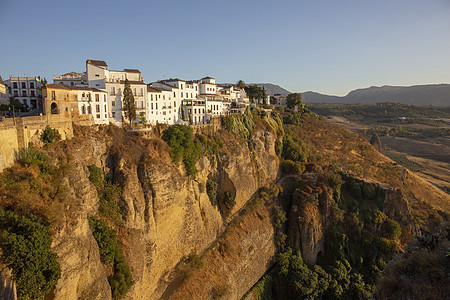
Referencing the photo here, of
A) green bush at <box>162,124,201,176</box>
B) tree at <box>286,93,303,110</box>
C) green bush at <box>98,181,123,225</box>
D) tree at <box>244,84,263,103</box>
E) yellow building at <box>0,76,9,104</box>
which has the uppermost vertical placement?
tree at <box>244,84,263,103</box>

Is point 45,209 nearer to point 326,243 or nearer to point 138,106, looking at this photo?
point 138,106

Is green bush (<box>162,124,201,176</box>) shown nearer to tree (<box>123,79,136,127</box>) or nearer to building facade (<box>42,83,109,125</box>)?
tree (<box>123,79,136,127</box>)

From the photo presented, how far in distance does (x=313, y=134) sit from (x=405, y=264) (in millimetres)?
41104

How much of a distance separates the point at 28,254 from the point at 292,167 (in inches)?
1281

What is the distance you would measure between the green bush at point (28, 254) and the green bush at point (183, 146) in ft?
43.1

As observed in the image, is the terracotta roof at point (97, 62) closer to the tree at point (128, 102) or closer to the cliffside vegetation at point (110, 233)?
the tree at point (128, 102)

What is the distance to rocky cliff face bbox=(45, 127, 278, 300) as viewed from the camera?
14.2m

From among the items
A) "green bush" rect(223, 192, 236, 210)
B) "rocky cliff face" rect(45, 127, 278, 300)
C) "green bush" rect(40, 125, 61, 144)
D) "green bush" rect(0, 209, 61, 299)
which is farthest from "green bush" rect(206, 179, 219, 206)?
"green bush" rect(0, 209, 61, 299)

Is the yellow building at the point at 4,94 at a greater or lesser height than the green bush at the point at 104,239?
greater

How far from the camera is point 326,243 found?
104 ft

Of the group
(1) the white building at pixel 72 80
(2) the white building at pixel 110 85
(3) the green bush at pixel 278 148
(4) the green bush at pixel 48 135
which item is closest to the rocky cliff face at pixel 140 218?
(4) the green bush at pixel 48 135

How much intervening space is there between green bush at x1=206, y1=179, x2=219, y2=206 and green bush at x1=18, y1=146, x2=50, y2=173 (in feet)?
49.3

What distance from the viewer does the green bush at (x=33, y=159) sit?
15.4 meters

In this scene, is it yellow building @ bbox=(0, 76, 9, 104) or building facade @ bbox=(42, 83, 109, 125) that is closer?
building facade @ bbox=(42, 83, 109, 125)
